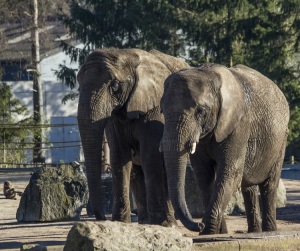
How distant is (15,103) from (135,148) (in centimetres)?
2425

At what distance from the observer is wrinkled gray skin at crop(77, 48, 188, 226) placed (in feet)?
43.5

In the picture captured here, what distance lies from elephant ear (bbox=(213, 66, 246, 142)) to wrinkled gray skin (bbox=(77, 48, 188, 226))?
3.61 ft

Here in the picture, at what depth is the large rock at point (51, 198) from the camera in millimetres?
16953

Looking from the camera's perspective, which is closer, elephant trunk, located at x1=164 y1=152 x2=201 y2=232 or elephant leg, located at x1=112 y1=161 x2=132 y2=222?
elephant trunk, located at x1=164 y1=152 x2=201 y2=232

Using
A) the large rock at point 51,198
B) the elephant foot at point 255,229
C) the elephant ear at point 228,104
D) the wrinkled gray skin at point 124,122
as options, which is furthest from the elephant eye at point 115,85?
the large rock at point 51,198

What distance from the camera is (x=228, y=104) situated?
12977 mm

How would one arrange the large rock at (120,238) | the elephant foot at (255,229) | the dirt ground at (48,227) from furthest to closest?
the elephant foot at (255,229) → the dirt ground at (48,227) → the large rock at (120,238)

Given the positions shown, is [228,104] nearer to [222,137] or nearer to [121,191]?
[222,137]

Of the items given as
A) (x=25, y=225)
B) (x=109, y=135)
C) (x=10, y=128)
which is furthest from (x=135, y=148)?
(x=10, y=128)

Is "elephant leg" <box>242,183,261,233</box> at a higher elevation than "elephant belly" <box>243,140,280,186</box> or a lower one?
lower

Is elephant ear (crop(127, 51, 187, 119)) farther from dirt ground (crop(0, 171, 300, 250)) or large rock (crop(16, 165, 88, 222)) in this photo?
large rock (crop(16, 165, 88, 222))

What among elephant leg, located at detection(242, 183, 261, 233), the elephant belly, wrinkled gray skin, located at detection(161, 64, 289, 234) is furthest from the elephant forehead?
elephant leg, located at detection(242, 183, 261, 233)

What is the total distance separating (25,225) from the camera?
16.5 m

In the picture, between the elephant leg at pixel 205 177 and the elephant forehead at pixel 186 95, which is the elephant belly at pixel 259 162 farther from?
the elephant forehead at pixel 186 95
